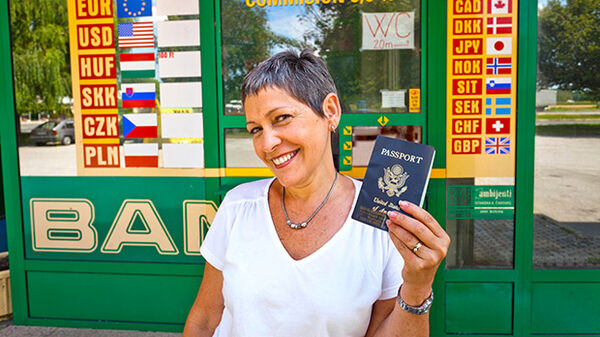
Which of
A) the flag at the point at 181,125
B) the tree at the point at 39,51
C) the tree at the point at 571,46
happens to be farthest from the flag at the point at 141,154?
the tree at the point at 571,46

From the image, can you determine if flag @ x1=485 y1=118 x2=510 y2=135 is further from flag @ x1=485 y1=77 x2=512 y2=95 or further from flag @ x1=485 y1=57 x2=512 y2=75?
flag @ x1=485 y1=57 x2=512 y2=75

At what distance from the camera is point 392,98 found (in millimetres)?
3027

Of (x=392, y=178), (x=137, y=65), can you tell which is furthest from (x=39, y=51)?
(x=392, y=178)

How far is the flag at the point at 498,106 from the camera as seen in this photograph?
2.96 meters

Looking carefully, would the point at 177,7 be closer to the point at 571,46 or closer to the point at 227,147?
the point at 227,147

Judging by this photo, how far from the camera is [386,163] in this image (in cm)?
125

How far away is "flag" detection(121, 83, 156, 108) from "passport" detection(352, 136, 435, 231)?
234cm

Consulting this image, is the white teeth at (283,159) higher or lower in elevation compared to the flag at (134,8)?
lower

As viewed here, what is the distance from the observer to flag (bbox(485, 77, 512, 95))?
9.68 ft

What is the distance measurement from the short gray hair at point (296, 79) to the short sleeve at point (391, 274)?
49 cm

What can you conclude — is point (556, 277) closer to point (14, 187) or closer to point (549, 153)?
point (549, 153)

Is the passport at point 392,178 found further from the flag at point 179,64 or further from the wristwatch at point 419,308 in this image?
the flag at point 179,64

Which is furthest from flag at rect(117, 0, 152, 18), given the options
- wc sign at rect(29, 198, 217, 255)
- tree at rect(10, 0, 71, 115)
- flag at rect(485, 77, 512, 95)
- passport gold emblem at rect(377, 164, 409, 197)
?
passport gold emblem at rect(377, 164, 409, 197)

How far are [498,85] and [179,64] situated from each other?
212cm
